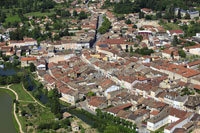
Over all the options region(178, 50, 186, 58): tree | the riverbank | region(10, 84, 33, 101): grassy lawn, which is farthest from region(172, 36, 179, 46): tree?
the riverbank

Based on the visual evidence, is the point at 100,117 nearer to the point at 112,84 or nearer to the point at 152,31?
the point at 112,84

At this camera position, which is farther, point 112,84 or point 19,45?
point 19,45

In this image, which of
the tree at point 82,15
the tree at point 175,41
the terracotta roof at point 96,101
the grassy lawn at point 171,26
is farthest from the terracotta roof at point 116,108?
the tree at point 82,15

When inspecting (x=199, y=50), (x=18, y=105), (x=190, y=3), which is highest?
(x=190, y=3)

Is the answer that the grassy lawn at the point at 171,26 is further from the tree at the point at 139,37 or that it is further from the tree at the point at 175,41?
the tree at the point at 175,41

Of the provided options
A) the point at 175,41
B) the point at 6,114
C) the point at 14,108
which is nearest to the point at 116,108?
the point at 14,108

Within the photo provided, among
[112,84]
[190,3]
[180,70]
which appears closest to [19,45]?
[112,84]

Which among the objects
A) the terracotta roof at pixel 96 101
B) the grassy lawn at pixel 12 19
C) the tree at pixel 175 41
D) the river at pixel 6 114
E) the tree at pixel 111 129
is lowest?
the river at pixel 6 114
